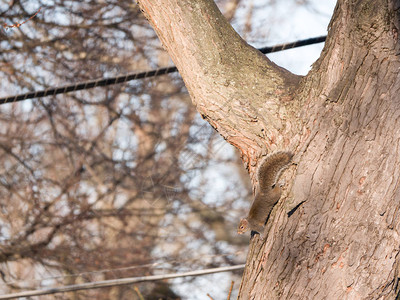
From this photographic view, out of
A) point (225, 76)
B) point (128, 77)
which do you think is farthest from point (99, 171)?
point (225, 76)

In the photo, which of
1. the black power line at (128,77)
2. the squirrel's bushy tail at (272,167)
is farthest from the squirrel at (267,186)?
the black power line at (128,77)

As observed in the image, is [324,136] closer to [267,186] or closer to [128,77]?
[267,186]

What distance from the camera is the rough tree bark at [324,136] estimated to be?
1.04 m

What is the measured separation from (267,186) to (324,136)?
19 centimetres

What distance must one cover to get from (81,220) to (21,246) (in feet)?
1.76

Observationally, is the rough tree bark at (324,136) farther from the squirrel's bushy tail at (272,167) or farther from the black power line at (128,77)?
the black power line at (128,77)

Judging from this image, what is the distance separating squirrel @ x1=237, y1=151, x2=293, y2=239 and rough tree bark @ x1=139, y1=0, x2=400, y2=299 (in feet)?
0.09

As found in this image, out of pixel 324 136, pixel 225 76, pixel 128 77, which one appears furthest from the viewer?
pixel 128 77

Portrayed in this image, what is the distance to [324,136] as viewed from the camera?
111cm

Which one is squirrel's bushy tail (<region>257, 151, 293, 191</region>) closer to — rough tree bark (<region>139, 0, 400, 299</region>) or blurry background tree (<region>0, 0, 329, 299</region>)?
rough tree bark (<region>139, 0, 400, 299</region>)

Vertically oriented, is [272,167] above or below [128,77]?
below

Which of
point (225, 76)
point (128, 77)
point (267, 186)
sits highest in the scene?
point (128, 77)

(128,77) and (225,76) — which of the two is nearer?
(225,76)

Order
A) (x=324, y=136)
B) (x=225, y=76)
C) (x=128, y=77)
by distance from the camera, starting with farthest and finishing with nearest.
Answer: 1. (x=128, y=77)
2. (x=225, y=76)
3. (x=324, y=136)
